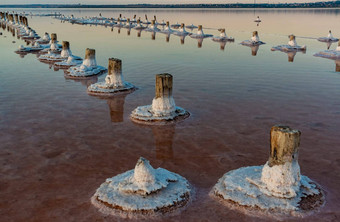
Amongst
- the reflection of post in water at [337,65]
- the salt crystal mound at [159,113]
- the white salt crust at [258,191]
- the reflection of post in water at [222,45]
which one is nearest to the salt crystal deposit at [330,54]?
the reflection of post in water at [337,65]

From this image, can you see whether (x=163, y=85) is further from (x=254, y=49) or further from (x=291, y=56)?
(x=254, y=49)

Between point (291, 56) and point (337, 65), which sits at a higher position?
point (291, 56)

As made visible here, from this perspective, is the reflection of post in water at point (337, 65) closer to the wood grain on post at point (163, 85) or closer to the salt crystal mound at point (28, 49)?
the wood grain on post at point (163, 85)

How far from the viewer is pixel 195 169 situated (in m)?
8.58

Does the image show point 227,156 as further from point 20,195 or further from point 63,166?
point 20,195

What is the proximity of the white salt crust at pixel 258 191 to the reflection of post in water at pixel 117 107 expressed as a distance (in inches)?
243

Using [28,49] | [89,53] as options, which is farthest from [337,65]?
[28,49]

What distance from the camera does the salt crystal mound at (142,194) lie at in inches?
261

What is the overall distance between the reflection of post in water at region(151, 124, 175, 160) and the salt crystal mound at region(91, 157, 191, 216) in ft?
6.94

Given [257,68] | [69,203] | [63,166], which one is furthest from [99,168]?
[257,68]

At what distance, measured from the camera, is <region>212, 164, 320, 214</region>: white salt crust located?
21.9 feet

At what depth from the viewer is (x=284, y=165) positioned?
6957mm

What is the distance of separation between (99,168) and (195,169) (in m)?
2.64

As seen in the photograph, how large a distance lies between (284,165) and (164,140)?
4.48 metres
